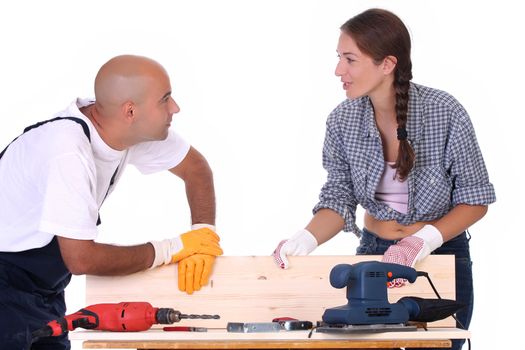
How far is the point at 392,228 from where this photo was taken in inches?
125

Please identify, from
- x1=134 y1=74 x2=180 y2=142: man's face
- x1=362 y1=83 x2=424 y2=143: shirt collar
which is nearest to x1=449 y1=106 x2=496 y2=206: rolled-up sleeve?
x1=362 y1=83 x2=424 y2=143: shirt collar

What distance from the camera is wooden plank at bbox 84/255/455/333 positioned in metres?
2.85

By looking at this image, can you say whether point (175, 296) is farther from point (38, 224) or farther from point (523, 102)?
point (523, 102)

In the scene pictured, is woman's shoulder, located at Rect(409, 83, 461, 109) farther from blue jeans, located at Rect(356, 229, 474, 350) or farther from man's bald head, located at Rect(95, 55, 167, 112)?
man's bald head, located at Rect(95, 55, 167, 112)

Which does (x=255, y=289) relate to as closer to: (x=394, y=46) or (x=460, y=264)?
(x=460, y=264)

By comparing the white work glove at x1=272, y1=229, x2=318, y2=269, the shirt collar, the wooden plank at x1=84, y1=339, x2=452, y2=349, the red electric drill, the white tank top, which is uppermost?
the shirt collar

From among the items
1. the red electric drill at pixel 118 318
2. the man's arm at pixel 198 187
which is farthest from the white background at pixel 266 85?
the red electric drill at pixel 118 318

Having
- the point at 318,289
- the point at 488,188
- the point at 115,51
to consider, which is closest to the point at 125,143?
the point at 318,289

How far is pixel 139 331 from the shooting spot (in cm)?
260

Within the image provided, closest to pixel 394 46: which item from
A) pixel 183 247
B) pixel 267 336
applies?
pixel 183 247

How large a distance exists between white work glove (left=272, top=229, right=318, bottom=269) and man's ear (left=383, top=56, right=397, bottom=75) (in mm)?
596

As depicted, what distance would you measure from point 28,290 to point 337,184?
1105 millimetres

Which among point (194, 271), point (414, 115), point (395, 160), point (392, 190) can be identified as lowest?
point (194, 271)

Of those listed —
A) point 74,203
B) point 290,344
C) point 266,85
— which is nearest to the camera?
point 290,344
